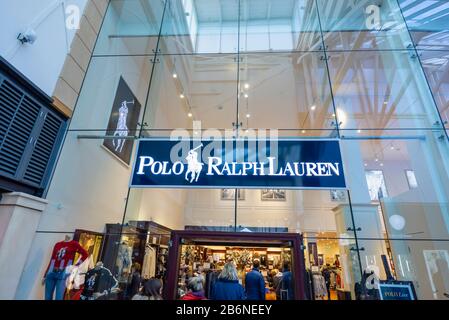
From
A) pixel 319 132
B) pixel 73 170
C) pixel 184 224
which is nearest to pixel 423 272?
pixel 319 132

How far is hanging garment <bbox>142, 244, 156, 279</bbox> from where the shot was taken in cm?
439

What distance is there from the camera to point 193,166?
11.8 ft

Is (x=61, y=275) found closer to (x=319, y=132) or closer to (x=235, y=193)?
(x=235, y=193)

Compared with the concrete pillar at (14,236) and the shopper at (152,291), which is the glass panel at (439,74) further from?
the concrete pillar at (14,236)

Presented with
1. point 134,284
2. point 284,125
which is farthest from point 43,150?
point 284,125

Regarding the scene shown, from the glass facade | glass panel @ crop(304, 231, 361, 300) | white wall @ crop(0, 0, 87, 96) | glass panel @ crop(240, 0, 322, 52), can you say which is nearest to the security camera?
white wall @ crop(0, 0, 87, 96)

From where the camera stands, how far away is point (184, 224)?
477 cm

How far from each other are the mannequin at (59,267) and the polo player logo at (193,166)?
190 cm

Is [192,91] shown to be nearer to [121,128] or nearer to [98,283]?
[121,128]

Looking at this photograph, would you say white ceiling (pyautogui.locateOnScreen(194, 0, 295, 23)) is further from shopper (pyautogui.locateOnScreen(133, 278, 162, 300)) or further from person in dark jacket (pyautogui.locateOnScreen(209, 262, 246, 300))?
shopper (pyautogui.locateOnScreen(133, 278, 162, 300))

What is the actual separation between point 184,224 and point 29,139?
9.60ft
